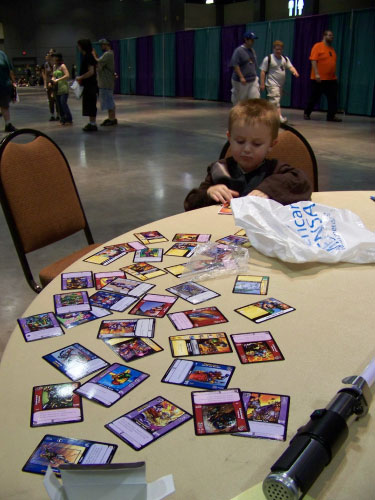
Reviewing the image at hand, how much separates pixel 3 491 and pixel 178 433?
0.21 m

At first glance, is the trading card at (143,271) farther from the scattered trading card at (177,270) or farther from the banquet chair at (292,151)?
the banquet chair at (292,151)

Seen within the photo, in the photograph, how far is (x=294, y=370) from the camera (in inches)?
28.6

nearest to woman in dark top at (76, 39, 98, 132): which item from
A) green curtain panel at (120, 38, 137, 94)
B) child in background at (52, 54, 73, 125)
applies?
child in background at (52, 54, 73, 125)

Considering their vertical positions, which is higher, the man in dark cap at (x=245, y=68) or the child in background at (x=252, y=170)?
the man in dark cap at (x=245, y=68)

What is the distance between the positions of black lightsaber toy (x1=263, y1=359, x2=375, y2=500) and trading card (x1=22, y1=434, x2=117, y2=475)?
0.67 ft

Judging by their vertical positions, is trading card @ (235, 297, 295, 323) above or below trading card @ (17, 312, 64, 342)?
above

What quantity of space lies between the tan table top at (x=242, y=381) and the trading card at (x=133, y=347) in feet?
0.04

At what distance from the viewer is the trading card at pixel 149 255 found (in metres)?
1.15

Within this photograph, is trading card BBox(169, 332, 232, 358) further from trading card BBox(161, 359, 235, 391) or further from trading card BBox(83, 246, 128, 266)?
trading card BBox(83, 246, 128, 266)

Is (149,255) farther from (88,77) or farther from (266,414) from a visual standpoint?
(88,77)

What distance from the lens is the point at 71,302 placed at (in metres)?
0.94

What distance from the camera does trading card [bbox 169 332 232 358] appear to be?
2.54 feet

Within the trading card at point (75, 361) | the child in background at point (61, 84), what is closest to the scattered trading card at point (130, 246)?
the trading card at point (75, 361)

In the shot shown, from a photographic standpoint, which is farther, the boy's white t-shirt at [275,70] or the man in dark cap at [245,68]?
the boy's white t-shirt at [275,70]
